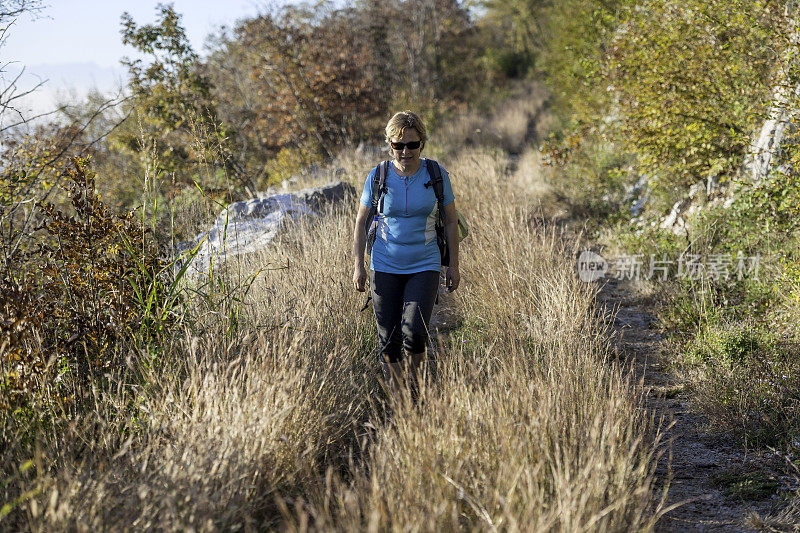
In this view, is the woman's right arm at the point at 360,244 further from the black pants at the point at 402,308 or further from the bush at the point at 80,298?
the bush at the point at 80,298

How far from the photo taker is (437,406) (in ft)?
7.63

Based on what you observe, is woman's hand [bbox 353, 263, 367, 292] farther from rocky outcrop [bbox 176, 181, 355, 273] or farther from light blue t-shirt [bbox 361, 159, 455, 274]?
rocky outcrop [bbox 176, 181, 355, 273]

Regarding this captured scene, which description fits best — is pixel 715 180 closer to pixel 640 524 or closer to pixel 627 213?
pixel 627 213

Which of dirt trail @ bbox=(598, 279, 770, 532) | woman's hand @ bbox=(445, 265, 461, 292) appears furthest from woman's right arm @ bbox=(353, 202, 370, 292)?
dirt trail @ bbox=(598, 279, 770, 532)

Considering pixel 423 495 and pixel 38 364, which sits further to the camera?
pixel 38 364

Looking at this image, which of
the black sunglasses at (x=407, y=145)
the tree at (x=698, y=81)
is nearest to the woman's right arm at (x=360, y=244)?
the black sunglasses at (x=407, y=145)

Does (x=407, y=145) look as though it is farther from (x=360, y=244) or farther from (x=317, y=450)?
(x=317, y=450)

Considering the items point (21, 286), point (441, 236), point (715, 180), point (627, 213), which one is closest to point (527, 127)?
point (627, 213)

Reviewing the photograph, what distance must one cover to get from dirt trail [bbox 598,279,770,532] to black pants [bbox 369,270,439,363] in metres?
1.10

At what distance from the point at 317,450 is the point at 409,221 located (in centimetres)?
131

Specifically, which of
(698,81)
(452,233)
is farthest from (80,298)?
(698,81)

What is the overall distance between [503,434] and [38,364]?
2.02 meters

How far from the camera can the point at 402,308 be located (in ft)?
10.7

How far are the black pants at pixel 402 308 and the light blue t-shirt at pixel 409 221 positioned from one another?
2.4 inches
